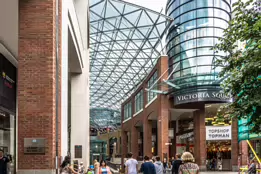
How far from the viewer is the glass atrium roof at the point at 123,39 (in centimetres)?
4506

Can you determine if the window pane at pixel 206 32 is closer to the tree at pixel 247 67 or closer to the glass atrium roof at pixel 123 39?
the glass atrium roof at pixel 123 39

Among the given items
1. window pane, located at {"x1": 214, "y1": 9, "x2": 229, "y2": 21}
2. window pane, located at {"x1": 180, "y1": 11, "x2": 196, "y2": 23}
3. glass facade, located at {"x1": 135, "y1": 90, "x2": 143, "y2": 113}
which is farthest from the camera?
glass facade, located at {"x1": 135, "y1": 90, "x2": 143, "y2": 113}

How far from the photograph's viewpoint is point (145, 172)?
45.3ft

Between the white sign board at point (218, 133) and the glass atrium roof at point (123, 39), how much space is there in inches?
493

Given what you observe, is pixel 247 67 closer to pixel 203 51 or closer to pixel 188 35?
pixel 203 51

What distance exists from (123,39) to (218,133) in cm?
1887

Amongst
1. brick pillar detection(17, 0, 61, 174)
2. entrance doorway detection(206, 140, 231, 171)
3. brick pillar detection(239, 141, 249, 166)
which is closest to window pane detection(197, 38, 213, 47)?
brick pillar detection(239, 141, 249, 166)

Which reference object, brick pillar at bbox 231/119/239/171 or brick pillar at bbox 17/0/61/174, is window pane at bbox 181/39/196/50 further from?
brick pillar at bbox 17/0/61/174

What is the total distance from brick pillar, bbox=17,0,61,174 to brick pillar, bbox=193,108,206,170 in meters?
30.6

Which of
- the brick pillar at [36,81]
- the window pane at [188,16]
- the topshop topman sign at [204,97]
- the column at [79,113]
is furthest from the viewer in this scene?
the window pane at [188,16]

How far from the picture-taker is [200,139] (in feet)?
131

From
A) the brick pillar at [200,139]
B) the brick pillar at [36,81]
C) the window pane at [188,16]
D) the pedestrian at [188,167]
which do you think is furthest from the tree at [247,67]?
the brick pillar at [200,139]

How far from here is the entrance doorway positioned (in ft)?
150

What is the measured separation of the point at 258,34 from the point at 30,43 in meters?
6.32
